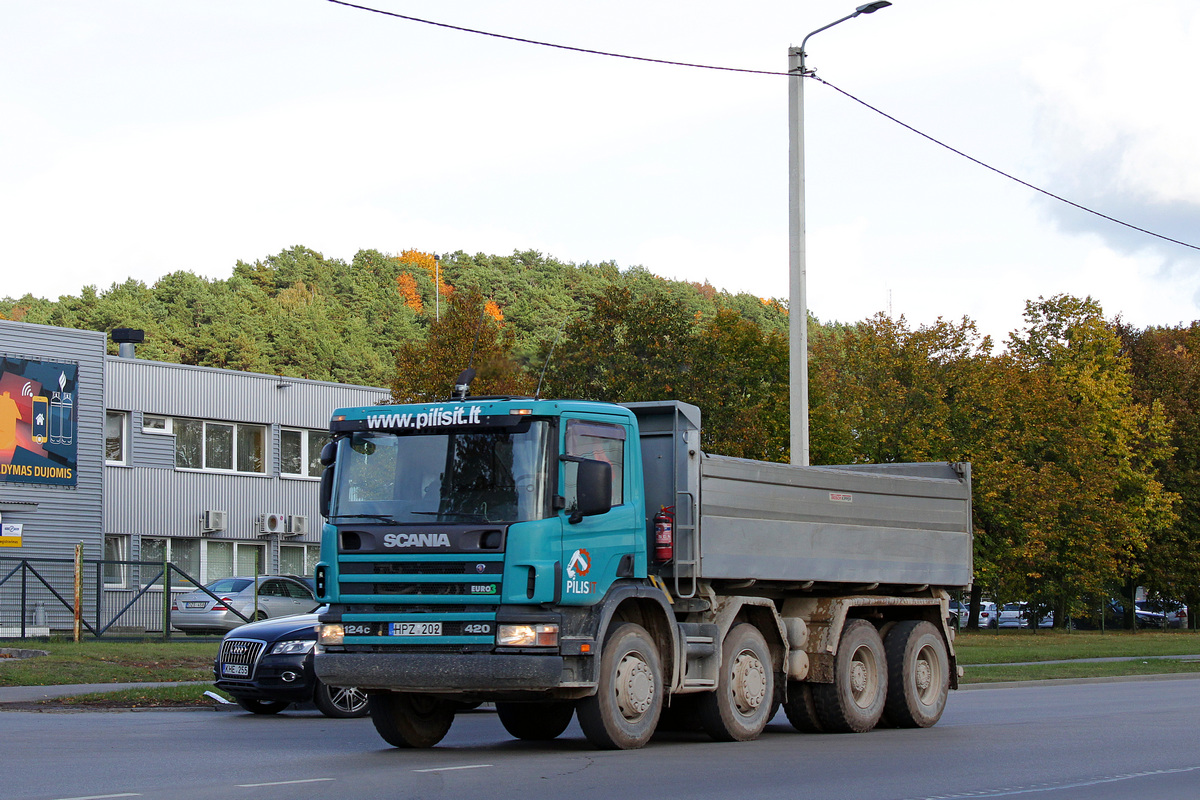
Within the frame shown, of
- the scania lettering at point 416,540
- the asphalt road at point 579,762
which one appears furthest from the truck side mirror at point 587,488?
the asphalt road at point 579,762

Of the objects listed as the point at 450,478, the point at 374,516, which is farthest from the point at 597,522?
the point at 374,516

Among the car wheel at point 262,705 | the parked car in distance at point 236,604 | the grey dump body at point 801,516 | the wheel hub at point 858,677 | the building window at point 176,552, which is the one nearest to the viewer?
the grey dump body at point 801,516

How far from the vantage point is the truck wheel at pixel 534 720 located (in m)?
13.6

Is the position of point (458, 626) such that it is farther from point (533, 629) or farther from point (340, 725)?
point (340, 725)

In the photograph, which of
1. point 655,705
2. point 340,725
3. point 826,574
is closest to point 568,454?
point 655,705

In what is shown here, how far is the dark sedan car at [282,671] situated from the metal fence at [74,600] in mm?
14113

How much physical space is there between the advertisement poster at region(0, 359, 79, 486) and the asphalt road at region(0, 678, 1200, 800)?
21.5 metres

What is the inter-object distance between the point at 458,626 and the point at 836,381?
133 feet

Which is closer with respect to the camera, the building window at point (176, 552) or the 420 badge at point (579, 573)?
the 420 badge at point (579, 573)

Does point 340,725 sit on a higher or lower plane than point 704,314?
lower

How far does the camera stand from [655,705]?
12.2 metres

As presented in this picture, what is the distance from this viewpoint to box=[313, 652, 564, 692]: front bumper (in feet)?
36.7

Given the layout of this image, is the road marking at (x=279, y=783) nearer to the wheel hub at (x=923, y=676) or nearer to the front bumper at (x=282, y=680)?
the front bumper at (x=282, y=680)

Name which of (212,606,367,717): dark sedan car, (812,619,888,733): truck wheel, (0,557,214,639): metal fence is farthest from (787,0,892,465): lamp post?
(0,557,214,639): metal fence
